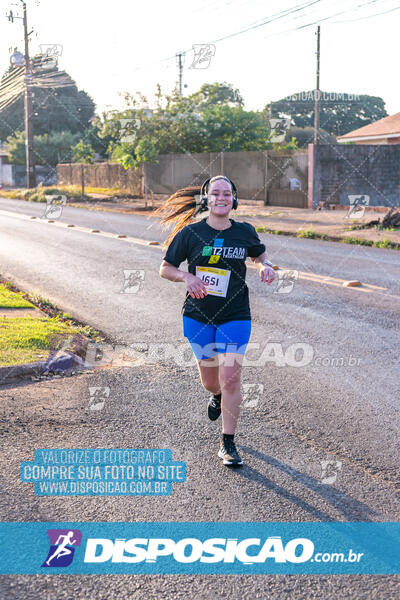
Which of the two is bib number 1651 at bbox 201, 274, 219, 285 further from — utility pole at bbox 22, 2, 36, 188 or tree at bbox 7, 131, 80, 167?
tree at bbox 7, 131, 80, 167

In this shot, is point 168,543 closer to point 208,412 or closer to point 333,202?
point 208,412

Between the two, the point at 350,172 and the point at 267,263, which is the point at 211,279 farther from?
the point at 350,172

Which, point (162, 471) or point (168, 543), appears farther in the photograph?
point (162, 471)

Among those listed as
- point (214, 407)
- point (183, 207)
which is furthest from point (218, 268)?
point (214, 407)

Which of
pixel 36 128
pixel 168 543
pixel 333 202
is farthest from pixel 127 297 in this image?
pixel 36 128

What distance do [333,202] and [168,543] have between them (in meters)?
23.9

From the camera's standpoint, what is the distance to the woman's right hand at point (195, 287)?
4.41 meters

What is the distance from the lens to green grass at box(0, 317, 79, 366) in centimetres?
658

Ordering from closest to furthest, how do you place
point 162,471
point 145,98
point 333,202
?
point 162,471 → point 333,202 → point 145,98

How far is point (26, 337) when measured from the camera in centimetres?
721

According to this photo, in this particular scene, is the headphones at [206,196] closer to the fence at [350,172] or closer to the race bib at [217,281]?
the race bib at [217,281]

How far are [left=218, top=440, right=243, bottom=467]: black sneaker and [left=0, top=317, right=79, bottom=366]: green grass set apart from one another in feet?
8.78

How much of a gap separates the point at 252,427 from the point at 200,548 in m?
1.76

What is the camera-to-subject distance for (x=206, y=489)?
4078mm
